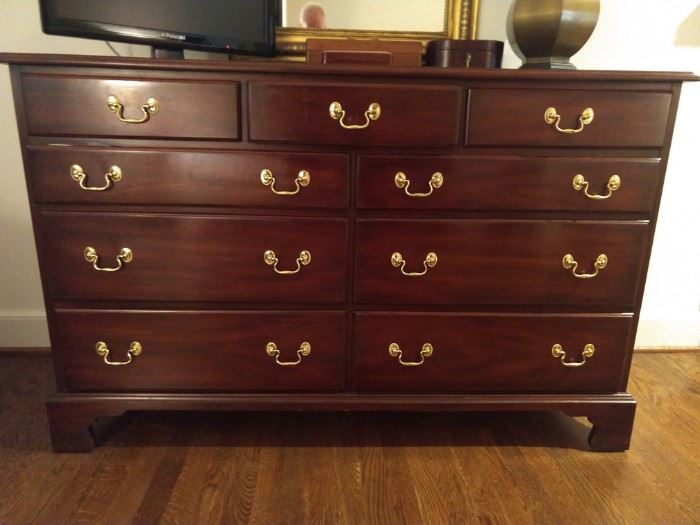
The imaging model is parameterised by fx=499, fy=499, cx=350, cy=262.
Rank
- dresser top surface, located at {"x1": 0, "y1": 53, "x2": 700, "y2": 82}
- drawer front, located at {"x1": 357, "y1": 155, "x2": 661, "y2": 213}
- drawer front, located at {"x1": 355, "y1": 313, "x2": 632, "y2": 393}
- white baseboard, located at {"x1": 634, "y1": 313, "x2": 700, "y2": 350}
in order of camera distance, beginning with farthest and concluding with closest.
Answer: white baseboard, located at {"x1": 634, "y1": 313, "x2": 700, "y2": 350} → drawer front, located at {"x1": 355, "y1": 313, "x2": 632, "y2": 393} → drawer front, located at {"x1": 357, "y1": 155, "x2": 661, "y2": 213} → dresser top surface, located at {"x1": 0, "y1": 53, "x2": 700, "y2": 82}

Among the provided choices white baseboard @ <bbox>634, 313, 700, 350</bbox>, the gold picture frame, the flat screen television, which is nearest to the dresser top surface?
the flat screen television

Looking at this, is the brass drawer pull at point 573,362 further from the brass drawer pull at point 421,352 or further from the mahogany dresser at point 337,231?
the brass drawer pull at point 421,352

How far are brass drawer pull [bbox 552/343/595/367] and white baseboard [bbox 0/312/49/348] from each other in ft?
5.58

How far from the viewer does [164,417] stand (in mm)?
1486

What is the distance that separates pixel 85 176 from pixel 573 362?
128 cm

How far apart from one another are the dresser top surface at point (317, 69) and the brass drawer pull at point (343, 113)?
0.07 m

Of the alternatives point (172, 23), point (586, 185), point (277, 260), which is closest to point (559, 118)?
point (586, 185)

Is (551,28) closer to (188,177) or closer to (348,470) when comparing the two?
(188,177)

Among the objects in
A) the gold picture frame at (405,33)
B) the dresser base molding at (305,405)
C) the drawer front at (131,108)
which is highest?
the gold picture frame at (405,33)

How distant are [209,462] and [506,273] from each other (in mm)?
904

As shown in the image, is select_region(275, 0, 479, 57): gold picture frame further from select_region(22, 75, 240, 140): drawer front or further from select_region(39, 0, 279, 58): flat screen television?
select_region(22, 75, 240, 140): drawer front

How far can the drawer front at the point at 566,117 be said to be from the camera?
1136mm

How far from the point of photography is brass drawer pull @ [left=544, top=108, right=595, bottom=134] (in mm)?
1141

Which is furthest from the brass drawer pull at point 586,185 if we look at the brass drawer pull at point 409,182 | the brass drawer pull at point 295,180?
the brass drawer pull at point 295,180
